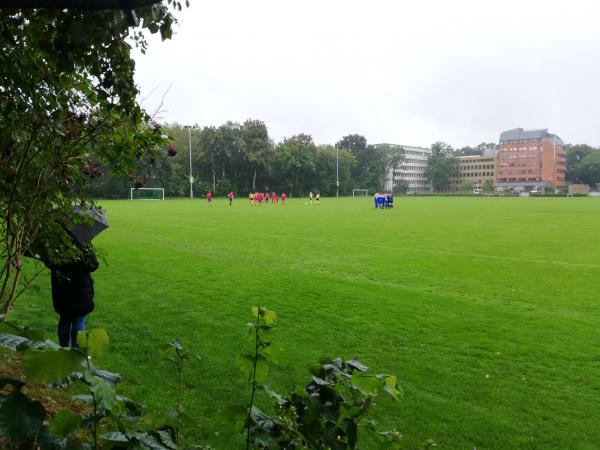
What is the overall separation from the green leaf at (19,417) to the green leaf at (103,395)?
19cm

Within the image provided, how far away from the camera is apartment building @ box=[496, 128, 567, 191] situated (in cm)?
13662

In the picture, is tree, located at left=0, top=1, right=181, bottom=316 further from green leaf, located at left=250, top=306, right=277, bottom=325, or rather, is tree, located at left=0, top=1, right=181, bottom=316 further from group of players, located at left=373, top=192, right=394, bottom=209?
group of players, located at left=373, top=192, right=394, bottom=209

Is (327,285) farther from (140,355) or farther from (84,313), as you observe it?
(84,313)

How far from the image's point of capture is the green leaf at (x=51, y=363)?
1.29m

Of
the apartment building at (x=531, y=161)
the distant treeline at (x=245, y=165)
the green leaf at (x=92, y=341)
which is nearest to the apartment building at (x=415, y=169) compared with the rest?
the apartment building at (x=531, y=161)

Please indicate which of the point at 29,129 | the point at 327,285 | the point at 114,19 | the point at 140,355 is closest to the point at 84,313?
the point at 140,355

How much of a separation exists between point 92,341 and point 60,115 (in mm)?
2511

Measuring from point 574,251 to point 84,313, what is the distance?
599 inches

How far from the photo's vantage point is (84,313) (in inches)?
206

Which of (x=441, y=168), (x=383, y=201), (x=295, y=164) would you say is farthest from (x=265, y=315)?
(x=441, y=168)

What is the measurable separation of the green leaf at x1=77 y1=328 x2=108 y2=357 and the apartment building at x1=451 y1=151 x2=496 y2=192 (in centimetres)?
15386

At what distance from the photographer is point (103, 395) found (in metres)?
1.33

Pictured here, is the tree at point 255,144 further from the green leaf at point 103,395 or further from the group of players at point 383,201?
the green leaf at point 103,395

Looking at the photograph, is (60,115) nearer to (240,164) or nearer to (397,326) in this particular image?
(397,326)
